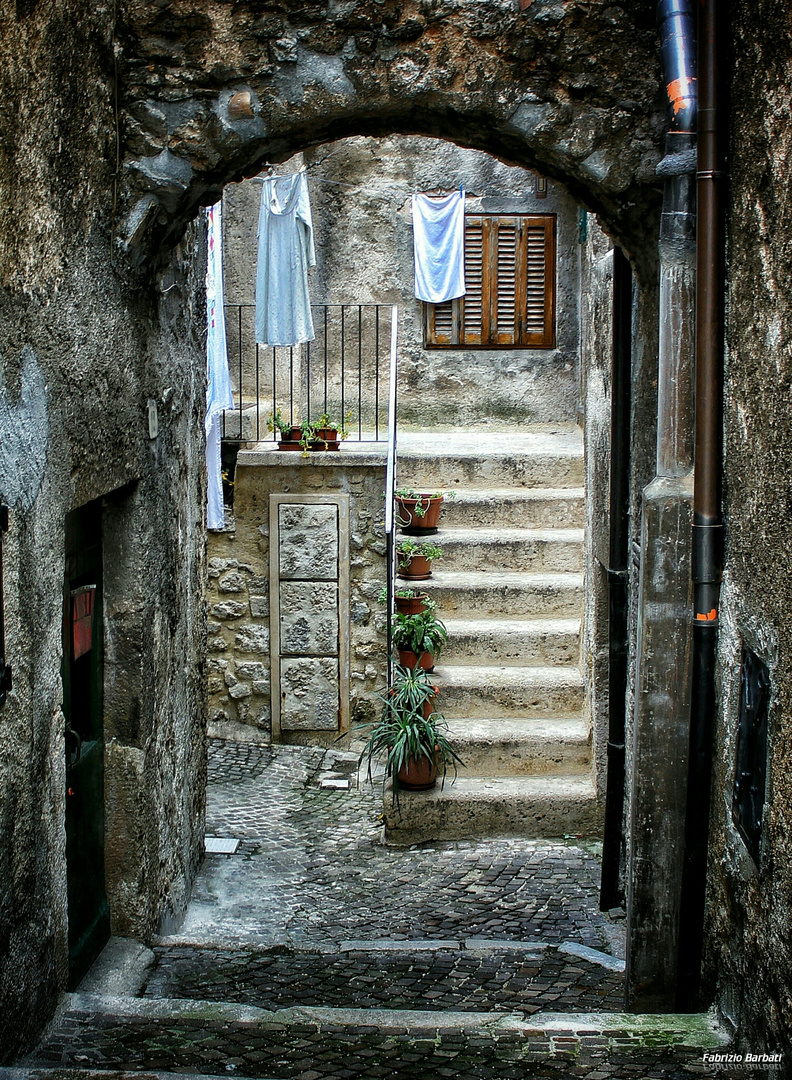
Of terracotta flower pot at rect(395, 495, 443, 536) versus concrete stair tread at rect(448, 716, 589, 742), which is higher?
terracotta flower pot at rect(395, 495, 443, 536)

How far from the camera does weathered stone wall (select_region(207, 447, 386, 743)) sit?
310 inches

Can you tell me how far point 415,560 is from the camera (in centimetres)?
773

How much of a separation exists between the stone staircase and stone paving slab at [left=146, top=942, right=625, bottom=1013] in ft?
5.17

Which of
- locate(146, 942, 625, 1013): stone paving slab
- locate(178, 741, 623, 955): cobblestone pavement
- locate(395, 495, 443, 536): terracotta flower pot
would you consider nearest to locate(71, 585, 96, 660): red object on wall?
locate(146, 942, 625, 1013): stone paving slab

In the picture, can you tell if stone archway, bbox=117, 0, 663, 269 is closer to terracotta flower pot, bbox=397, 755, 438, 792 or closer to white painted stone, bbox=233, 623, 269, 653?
terracotta flower pot, bbox=397, 755, 438, 792

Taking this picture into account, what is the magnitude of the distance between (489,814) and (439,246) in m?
6.18

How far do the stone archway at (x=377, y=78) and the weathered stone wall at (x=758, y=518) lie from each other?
51cm

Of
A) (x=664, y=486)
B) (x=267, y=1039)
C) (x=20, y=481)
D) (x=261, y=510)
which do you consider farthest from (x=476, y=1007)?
(x=261, y=510)

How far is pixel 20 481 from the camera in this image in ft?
9.69

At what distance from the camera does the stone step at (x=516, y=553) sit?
26.1ft

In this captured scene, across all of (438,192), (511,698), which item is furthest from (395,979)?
(438,192)

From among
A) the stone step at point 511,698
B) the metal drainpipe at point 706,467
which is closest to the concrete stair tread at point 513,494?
the stone step at point 511,698

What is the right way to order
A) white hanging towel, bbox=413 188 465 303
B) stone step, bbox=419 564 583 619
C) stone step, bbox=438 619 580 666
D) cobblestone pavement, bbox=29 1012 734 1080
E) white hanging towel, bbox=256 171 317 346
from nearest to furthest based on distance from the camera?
cobblestone pavement, bbox=29 1012 734 1080 < stone step, bbox=438 619 580 666 < stone step, bbox=419 564 583 619 < white hanging towel, bbox=256 171 317 346 < white hanging towel, bbox=413 188 465 303

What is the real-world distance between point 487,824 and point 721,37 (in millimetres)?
4423
